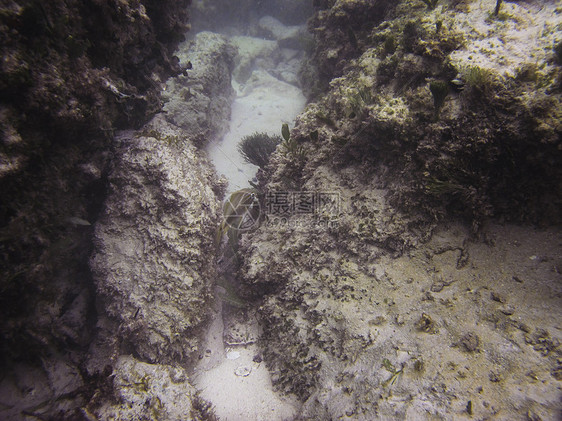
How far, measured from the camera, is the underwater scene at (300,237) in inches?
87.8

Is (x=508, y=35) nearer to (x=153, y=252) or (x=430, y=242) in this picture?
(x=430, y=242)

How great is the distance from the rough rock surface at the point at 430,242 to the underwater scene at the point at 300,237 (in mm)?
17

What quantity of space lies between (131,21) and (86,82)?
1053 mm

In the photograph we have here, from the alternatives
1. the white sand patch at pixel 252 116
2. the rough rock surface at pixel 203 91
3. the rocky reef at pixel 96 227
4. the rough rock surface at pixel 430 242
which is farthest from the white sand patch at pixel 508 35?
the white sand patch at pixel 252 116

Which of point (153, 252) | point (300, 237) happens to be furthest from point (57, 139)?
point (300, 237)

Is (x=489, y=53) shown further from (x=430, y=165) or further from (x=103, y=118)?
(x=103, y=118)

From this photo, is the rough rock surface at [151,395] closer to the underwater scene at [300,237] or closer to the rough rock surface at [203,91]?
the underwater scene at [300,237]

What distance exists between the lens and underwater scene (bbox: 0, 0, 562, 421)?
2.23 meters

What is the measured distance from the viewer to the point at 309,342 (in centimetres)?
295

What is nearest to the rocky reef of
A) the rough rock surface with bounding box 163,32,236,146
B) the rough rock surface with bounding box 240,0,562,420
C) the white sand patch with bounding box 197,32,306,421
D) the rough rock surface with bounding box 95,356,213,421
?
the rough rock surface with bounding box 95,356,213,421

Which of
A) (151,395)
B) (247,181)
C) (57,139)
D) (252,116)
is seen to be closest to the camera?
(57,139)

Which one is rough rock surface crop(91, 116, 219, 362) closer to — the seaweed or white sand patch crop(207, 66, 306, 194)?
white sand patch crop(207, 66, 306, 194)

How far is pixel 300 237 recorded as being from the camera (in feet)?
11.2

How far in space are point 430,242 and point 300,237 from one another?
1512 mm
